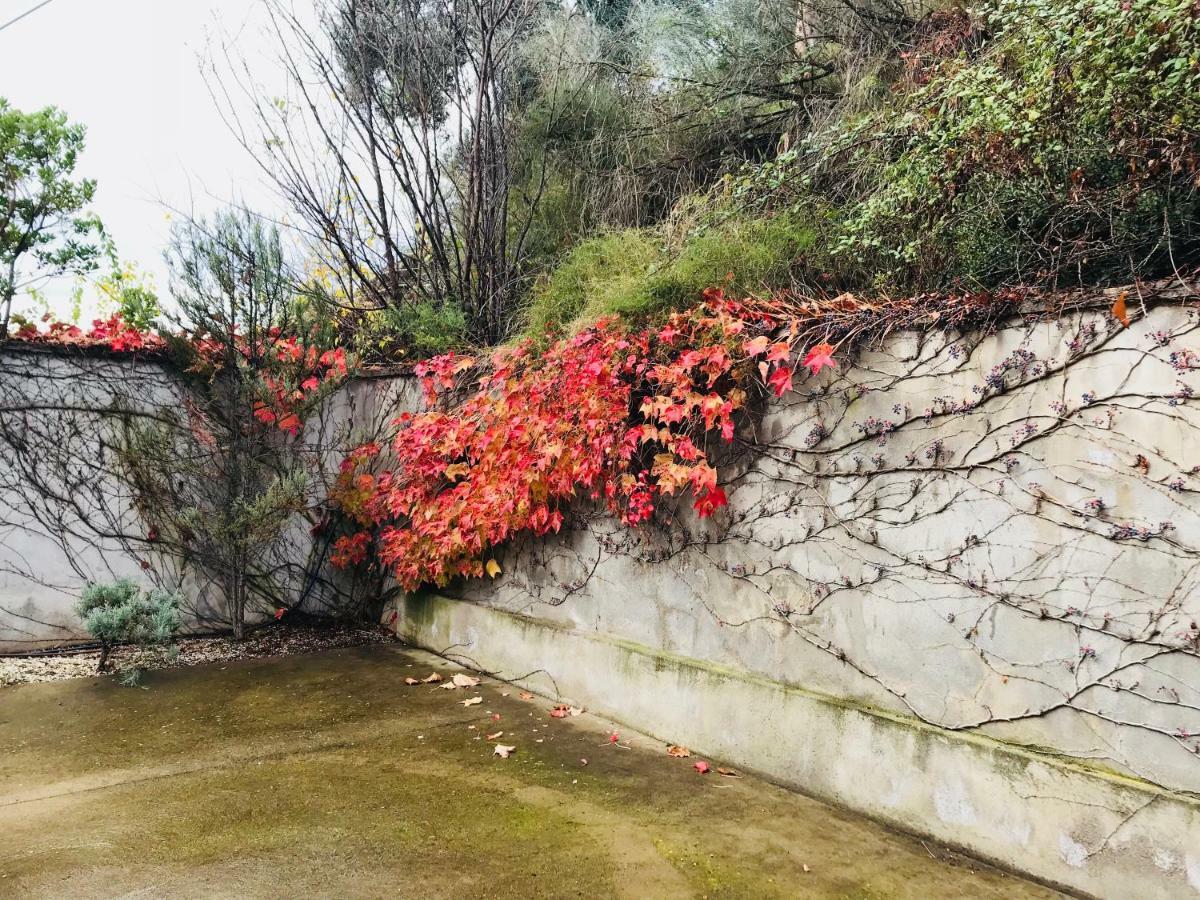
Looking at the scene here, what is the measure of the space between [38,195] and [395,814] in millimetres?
4923

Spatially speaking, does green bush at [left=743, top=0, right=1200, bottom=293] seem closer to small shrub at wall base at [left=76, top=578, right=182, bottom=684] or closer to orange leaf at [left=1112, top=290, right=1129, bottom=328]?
orange leaf at [left=1112, top=290, right=1129, bottom=328]

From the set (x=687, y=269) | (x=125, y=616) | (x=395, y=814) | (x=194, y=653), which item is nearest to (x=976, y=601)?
(x=687, y=269)

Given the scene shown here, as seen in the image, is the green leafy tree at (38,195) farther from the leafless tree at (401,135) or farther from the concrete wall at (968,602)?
the concrete wall at (968,602)

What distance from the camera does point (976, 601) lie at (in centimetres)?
255

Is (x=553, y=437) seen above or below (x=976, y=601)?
above

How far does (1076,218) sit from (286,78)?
583 centimetres

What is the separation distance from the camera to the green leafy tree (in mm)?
4977

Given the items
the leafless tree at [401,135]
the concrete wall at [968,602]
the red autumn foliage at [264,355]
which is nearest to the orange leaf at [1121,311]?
the concrete wall at [968,602]

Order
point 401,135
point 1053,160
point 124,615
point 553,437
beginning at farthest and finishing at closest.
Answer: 1. point 401,135
2. point 124,615
3. point 553,437
4. point 1053,160

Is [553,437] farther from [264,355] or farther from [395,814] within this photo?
[264,355]

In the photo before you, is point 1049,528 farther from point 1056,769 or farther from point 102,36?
point 102,36

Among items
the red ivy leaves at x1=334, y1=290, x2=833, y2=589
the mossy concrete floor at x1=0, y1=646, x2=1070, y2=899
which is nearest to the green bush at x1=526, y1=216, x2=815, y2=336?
the red ivy leaves at x1=334, y1=290, x2=833, y2=589

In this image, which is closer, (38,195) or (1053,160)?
(1053,160)

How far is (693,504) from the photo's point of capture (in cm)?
354
